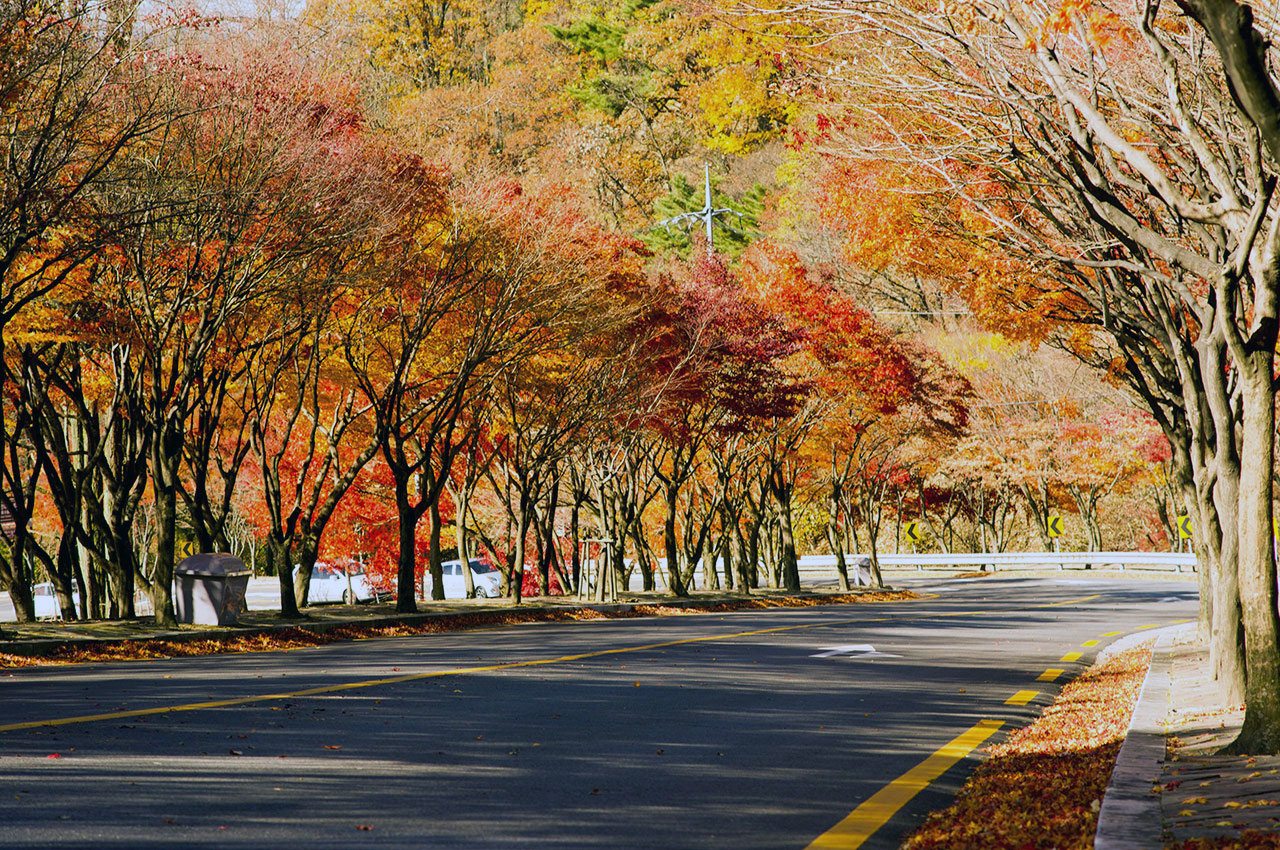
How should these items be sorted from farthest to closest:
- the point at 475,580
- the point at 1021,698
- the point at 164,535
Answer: the point at 475,580 < the point at 164,535 < the point at 1021,698

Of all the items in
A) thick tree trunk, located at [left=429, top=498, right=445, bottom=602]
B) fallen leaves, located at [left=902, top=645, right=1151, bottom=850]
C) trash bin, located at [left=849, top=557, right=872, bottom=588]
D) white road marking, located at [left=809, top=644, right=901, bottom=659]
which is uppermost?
thick tree trunk, located at [left=429, top=498, right=445, bottom=602]

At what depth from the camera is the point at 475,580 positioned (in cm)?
3750

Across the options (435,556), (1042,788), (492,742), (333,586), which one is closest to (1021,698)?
(1042,788)

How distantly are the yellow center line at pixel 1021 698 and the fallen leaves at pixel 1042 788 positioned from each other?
32cm

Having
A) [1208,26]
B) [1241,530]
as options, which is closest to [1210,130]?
[1241,530]

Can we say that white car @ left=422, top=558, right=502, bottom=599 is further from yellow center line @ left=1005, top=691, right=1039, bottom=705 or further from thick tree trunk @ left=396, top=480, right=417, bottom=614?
yellow center line @ left=1005, top=691, right=1039, bottom=705

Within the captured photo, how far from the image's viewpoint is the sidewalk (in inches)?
190

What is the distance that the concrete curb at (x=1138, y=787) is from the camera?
4727 mm

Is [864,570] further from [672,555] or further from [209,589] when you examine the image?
[209,589]

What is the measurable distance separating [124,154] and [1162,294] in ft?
40.8

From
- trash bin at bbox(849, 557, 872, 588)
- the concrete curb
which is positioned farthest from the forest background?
the concrete curb

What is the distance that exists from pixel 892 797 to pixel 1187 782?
1457 mm

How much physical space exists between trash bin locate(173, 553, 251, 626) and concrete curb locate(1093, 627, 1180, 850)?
35.9 ft

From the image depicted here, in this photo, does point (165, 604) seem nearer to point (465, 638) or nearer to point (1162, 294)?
point (465, 638)
